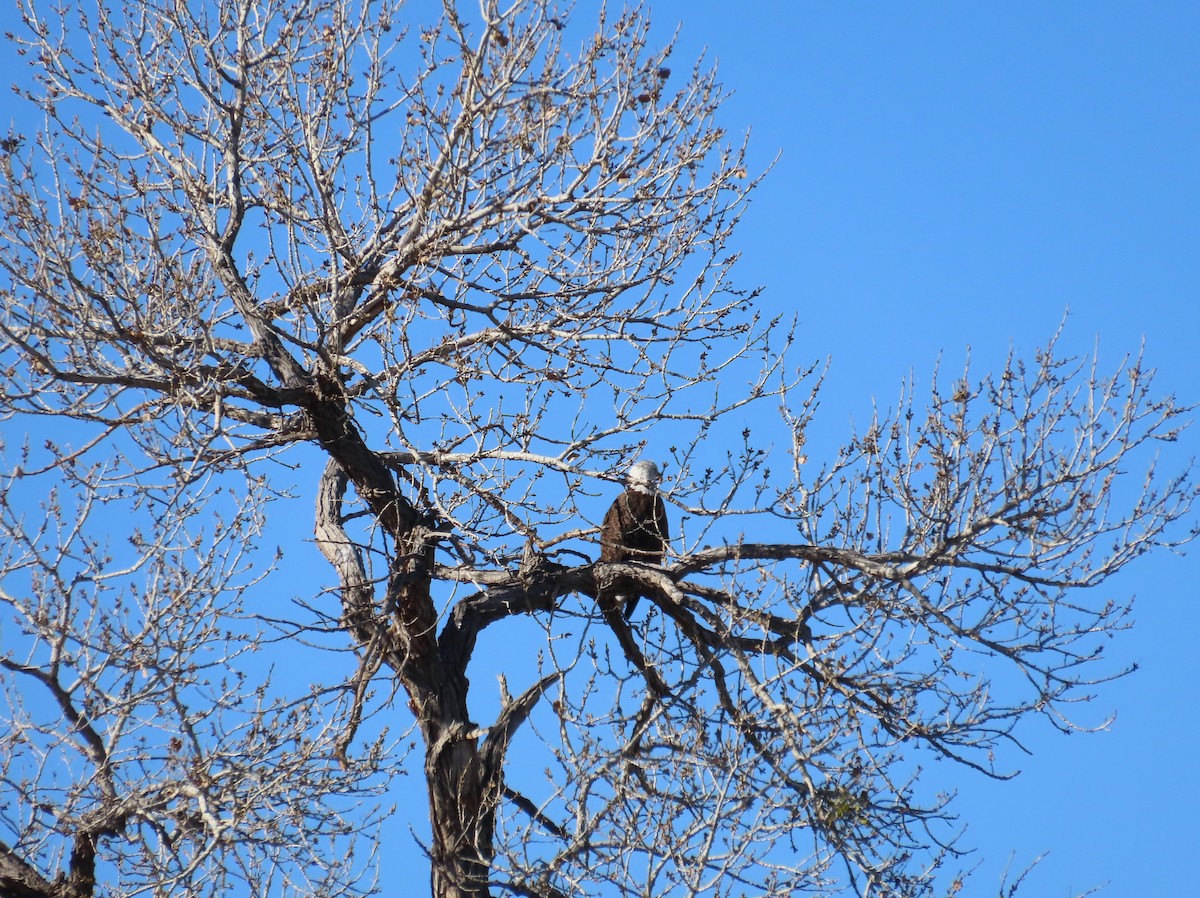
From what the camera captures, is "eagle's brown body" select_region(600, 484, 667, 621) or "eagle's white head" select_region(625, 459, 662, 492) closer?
"eagle's white head" select_region(625, 459, 662, 492)

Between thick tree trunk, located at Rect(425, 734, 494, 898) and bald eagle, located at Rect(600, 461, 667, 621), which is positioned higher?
bald eagle, located at Rect(600, 461, 667, 621)

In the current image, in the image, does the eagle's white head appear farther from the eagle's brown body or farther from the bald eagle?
the eagle's brown body

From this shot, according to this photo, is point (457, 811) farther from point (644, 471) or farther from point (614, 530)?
point (644, 471)

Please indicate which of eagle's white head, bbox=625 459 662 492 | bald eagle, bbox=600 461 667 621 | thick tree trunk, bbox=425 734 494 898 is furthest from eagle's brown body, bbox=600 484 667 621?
thick tree trunk, bbox=425 734 494 898

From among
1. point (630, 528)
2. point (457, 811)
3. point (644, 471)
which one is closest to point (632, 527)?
point (630, 528)

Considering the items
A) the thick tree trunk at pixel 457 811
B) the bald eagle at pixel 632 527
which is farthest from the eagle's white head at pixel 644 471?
the thick tree trunk at pixel 457 811

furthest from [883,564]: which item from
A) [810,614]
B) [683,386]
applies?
[683,386]

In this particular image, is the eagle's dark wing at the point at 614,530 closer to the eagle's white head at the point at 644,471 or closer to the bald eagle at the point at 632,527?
the bald eagle at the point at 632,527

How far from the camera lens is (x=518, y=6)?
18.4 feet

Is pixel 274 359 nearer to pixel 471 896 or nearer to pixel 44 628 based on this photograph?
pixel 44 628

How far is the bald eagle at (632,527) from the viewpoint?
683cm

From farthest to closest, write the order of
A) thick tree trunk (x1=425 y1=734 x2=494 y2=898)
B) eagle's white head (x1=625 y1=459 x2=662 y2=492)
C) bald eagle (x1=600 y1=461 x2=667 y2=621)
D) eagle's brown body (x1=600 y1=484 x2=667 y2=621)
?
eagle's brown body (x1=600 y1=484 x2=667 y2=621) → bald eagle (x1=600 y1=461 x2=667 y2=621) → eagle's white head (x1=625 y1=459 x2=662 y2=492) → thick tree trunk (x1=425 y1=734 x2=494 y2=898)

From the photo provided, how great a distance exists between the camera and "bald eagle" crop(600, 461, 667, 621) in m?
6.83

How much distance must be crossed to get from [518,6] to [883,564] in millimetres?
2956
